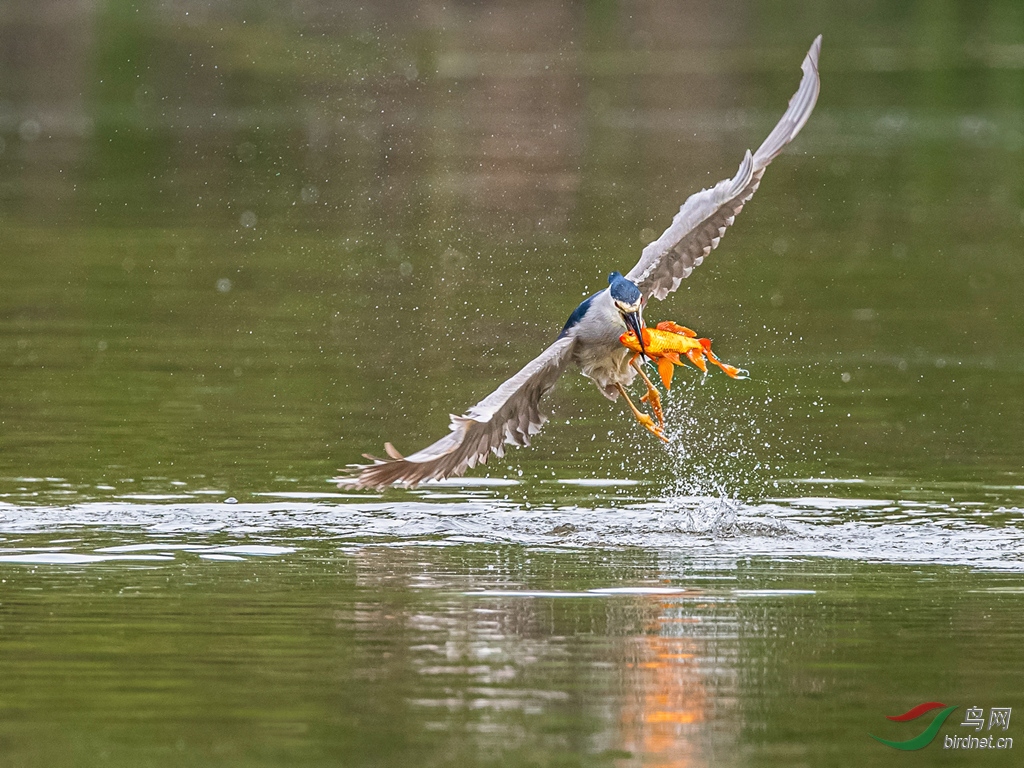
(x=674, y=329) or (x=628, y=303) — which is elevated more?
(x=628, y=303)

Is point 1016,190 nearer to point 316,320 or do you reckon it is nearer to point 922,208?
point 922,208

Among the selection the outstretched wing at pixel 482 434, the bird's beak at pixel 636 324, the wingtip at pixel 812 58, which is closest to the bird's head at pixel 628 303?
the bird's beak at pixel 636 324

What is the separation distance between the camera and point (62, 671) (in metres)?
9.77

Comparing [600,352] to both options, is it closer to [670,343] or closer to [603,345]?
[603,345]

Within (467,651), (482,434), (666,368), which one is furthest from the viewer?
(666,368)

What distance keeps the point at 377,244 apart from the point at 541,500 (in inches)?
628

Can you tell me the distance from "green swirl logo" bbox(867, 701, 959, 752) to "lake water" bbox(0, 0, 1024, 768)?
0.05 metres

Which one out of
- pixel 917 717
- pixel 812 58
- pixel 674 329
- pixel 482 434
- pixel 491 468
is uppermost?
pixel 812 58

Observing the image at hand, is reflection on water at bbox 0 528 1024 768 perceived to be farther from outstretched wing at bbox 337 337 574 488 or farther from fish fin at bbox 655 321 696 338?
fish fin at bbox 655 321 696 338

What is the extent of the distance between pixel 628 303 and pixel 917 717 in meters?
4.51

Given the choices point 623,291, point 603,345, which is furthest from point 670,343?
point 603,345

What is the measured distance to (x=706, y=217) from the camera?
47.5 ft

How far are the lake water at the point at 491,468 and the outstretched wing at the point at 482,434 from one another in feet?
1.90

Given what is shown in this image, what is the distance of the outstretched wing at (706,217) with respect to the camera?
1444 centimetres
